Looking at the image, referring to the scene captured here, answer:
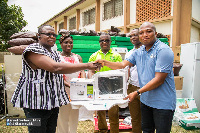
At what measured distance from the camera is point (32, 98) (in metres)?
1.61

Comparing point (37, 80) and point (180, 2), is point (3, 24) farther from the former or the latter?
point (37, 80)

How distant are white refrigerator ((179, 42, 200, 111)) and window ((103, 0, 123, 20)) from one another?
226 inches

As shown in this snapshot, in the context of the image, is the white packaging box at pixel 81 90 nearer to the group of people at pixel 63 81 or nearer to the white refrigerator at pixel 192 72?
the group of people at pixel 63 81

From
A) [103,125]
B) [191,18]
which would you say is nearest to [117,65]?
[103,125]

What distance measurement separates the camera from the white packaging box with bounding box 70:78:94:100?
2057mm

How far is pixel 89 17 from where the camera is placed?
12609 millimetres

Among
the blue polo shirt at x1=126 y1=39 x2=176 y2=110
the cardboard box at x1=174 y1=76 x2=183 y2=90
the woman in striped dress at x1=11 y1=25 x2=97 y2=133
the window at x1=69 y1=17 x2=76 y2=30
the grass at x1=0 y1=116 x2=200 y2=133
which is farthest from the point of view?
the window at x1=69 y1=17 x2=76 y2=30

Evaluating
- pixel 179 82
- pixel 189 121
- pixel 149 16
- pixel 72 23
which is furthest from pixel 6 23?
pixel 189 121

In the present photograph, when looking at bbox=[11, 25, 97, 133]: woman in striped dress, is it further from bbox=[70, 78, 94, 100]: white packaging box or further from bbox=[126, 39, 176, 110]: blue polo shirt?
bbox=[126, 39, 176, 110]: blue polo shirt

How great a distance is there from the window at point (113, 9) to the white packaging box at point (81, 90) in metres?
8.33

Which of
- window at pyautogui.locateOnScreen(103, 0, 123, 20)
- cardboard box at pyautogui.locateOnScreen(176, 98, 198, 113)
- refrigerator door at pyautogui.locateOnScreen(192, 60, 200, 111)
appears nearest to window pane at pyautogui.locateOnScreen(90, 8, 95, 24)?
window at pyautogui.locateOnScreen(103, 0, 123, 20)

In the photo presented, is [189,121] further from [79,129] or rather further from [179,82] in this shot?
[79,129]

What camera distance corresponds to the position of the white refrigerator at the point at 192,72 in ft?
14.7

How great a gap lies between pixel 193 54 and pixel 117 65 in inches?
122
